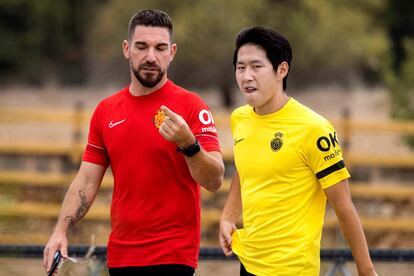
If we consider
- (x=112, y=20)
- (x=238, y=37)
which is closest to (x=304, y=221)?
(x=238, y=37)

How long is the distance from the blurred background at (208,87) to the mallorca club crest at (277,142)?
1.05m

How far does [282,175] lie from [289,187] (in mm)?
59

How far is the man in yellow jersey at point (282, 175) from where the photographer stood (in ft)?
13.1

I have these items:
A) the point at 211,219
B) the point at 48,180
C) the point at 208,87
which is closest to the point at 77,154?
the point at 48,180

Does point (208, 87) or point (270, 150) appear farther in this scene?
point (208, 87)

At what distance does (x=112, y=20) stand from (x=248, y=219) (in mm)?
27008

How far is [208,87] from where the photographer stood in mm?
31094

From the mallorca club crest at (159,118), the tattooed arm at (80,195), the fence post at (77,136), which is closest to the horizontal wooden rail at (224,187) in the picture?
the fence post at (77,136)

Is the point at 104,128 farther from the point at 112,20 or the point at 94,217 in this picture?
the point at 112,20

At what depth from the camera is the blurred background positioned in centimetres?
1300

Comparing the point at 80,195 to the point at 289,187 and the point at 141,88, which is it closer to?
the point at 141,88

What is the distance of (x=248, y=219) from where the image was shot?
4.21 metres

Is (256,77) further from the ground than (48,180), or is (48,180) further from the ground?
(256,77)

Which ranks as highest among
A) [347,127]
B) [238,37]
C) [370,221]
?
[238,37]
